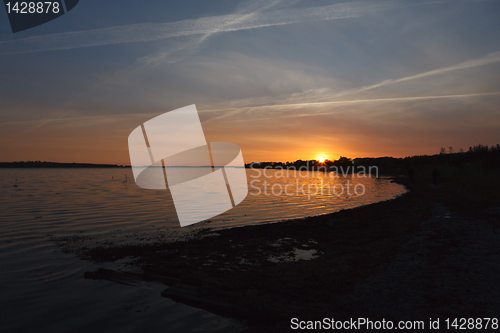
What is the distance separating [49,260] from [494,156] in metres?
60.2

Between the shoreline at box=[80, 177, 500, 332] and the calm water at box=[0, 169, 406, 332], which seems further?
the calm water at box=[0, 169, 406, 332]

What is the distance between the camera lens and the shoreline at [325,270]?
6.41 meters

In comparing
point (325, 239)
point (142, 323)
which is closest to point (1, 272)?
point (142, 323)

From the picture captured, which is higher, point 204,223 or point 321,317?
point 321,317

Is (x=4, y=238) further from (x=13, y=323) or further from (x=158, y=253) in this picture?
(x=13, y=323)

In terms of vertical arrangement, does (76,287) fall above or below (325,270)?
above

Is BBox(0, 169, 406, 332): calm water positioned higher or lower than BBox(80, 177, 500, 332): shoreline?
higher

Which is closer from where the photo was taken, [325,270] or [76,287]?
[76,287]

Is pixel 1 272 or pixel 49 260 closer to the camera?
pixel 1 272

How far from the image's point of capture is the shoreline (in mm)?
6410

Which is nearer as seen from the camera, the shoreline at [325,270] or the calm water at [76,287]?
the shoreline at [325,270]

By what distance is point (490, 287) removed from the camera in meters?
6.79

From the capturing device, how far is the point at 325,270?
9250 millimetres

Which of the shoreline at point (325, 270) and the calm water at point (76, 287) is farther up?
the calm water at point (76, 287)
